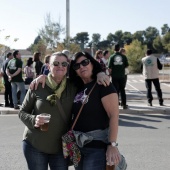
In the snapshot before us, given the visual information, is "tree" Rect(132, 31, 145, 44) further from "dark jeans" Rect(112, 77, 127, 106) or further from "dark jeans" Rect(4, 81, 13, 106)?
"dark jeans" Rect(112, 77, 127, 106)

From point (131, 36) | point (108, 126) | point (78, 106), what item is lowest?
point (108, 126)

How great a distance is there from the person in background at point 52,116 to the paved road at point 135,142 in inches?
83.4

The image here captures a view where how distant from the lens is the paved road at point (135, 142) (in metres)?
5.18

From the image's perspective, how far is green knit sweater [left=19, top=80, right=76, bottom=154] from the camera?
114 inches

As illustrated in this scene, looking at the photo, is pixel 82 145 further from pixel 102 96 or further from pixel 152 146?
pixel 152 146

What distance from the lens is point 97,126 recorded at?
287 centimetres

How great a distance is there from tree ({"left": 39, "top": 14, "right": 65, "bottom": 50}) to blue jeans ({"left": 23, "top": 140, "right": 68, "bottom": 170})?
29.4 m

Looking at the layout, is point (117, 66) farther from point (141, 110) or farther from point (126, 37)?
point (126, 37)

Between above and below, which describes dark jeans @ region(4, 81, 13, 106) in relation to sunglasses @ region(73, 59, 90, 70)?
below

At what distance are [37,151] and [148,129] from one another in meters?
5.04

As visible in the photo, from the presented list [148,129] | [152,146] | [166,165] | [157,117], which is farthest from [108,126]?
[157,117]

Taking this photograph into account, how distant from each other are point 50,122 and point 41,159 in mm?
365

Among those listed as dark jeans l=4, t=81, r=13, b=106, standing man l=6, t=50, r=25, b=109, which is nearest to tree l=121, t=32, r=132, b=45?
dark jeans l=4, t=81, r=13, b=106

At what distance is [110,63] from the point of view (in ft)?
32.5
